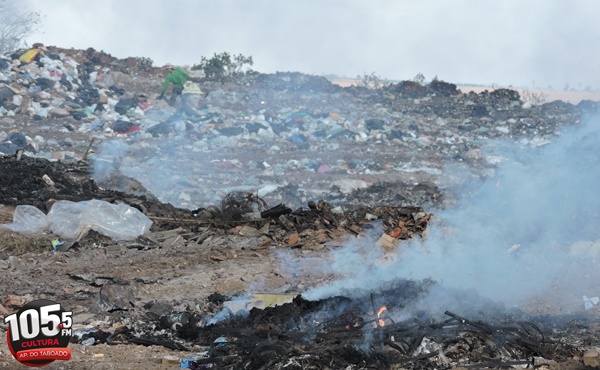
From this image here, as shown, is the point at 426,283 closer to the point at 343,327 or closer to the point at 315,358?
the point at 343,327

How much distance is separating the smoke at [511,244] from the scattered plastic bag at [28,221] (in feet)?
10.4

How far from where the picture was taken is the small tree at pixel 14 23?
24.2 metres

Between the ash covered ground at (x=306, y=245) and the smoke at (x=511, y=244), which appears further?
the smoke at (x=511, y=244)

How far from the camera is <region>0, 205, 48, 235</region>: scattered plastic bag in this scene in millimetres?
8094

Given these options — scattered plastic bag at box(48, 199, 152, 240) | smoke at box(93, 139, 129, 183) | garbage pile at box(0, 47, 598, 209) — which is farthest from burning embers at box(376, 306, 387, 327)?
smoke at box(93, 139, 129, 183)

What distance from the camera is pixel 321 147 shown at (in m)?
15.8

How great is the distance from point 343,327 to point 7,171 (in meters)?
6.23

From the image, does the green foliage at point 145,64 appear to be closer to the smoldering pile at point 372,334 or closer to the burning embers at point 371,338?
the smoldering pile at point 372,334

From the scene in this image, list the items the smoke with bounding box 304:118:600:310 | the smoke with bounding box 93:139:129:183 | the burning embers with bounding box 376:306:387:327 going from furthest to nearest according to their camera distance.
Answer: the smoke with bounding box 93:139:129:183
the smoke with bounding box 304:118:600:310
the burning embers with bounding box 376:306:387:327

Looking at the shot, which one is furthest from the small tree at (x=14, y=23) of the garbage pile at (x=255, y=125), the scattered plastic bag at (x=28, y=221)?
the scattered plastic bag at (x=28, y=221)

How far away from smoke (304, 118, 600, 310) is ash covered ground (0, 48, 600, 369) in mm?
24

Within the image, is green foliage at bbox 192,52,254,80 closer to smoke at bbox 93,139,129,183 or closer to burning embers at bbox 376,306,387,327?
smoke at bbox 93,139,129,183

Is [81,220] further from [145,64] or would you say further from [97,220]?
[145,64]

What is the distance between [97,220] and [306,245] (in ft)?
7.44
